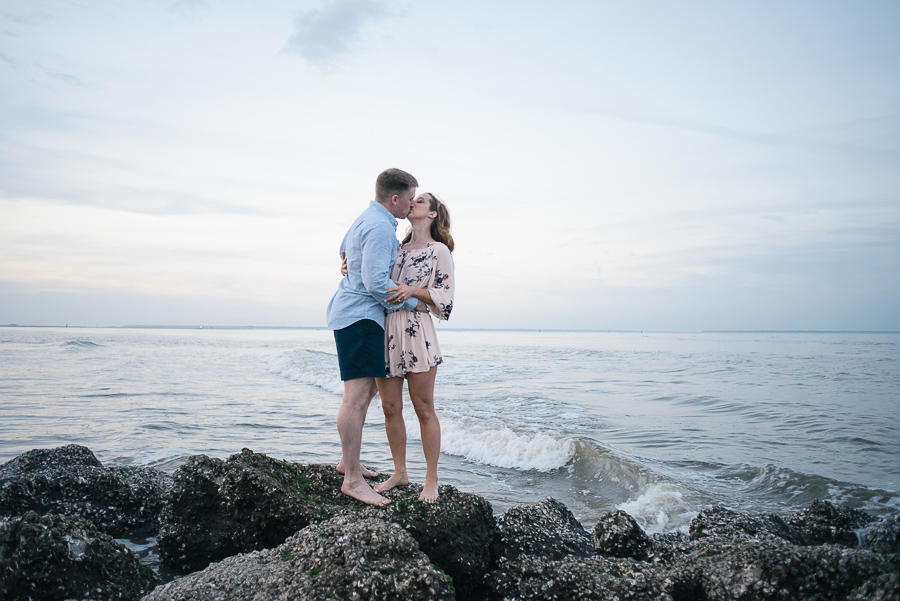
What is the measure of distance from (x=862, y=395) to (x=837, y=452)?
7.65 m

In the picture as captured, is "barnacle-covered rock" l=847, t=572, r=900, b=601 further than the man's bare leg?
No

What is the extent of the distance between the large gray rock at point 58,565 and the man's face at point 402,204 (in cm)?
318

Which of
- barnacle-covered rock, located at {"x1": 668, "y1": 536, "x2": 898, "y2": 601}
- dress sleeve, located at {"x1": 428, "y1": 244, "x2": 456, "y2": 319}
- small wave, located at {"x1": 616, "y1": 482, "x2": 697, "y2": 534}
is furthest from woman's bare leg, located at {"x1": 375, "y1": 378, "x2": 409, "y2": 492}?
small wave, located at {"x1": 616, "y1": 482, "x2": 697, "y2": 534}

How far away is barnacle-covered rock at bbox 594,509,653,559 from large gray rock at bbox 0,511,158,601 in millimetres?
3539

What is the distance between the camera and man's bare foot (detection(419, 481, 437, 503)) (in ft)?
14.2

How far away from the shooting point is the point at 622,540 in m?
4.55

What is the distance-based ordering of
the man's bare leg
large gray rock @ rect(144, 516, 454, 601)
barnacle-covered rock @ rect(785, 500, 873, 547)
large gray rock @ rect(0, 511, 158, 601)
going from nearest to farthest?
1. large gray rock @ rect(144, 516, 454, 601)
2. large gray rock @ rect(0, 511, 158, 601)
3. the man's bare leg
4. barnacle-covered rock @ rect(785, 500, 873, 547)

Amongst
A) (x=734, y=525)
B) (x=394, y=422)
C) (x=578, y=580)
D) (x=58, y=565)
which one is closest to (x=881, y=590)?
(x=578, y=580)

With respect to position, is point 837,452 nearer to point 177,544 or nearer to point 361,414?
point 361,414

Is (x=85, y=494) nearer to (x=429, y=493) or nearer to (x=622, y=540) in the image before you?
(x=429, y=493)

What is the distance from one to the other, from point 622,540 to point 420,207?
3289 millimetres

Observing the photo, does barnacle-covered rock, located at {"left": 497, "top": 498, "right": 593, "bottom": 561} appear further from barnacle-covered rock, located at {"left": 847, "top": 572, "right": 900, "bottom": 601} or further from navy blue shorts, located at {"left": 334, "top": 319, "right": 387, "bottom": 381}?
barnacle-covered rock, located at {"left": 847, "top": 572, "right": 900, "bottom": 601}

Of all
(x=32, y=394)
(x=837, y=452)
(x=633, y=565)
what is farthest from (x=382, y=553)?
(x=32, y=394)

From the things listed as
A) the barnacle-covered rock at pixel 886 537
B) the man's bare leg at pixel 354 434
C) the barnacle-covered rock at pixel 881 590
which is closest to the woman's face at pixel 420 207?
the man's bare leg at pixel 354 434
